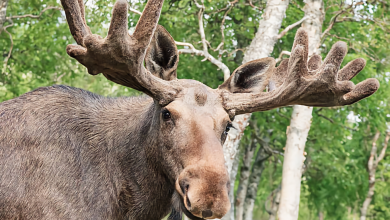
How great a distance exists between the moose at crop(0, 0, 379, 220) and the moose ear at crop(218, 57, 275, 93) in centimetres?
1

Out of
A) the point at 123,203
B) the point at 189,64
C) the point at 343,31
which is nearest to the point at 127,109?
the point at 123,203

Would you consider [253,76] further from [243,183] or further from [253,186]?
[253,186]

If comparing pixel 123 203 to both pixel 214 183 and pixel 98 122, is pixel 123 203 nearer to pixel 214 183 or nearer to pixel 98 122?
pixel 98 122

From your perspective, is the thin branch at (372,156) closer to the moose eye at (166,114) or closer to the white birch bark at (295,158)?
the white birch bark at (295,158)

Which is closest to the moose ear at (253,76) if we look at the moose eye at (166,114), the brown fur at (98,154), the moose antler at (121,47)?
the brown fur at (98,154)

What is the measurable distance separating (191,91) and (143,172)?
0.88 metres

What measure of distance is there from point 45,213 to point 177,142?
1.24 meters

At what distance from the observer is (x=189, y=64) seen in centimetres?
1473

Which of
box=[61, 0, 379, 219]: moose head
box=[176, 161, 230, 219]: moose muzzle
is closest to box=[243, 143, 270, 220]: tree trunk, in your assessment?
box=[61, 0, 379, 219]: moose head

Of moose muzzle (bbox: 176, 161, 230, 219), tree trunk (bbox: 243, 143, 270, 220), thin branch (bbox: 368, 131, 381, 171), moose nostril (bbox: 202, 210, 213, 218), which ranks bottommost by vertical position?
tree trunk (bbox: 243, 143, 270, 220)

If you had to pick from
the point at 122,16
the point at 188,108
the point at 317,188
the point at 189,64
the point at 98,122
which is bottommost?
the point at 317,188

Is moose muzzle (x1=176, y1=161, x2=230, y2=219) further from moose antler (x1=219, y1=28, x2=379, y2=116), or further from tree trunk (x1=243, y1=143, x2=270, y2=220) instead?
tree trunk (x1=243, y1=143, x2=270, y2=220)

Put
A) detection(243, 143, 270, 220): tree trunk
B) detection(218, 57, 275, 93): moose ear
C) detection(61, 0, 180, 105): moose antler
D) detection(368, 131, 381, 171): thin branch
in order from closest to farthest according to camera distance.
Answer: detection(61, 0, 180, 105): moose antler < detection(218, 57, 275, 93): moose ear < detection(368, 131, 381, 171): thin branch < detection(243, 143, 270, 220): tree trunk

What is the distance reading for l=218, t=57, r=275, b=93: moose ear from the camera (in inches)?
196
